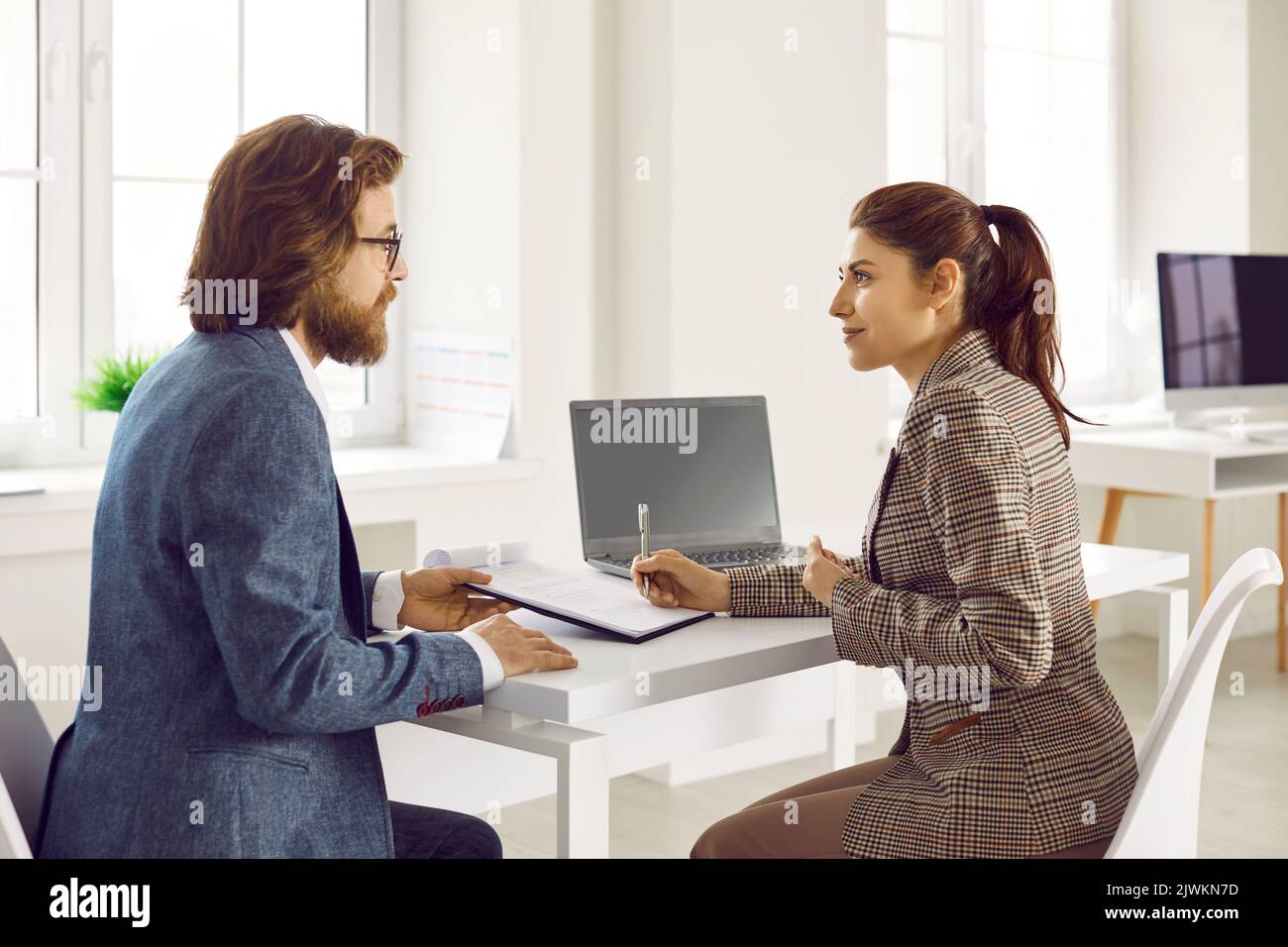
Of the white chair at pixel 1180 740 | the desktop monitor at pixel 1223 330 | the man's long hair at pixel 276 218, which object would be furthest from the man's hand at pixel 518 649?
the desktop monitor at pixel 1223 330

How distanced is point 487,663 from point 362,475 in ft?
5.15

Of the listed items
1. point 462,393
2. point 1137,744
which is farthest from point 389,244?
point 1137,744

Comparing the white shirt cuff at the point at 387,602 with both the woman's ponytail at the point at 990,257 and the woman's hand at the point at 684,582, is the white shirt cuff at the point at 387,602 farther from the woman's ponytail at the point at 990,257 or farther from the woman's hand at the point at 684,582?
the woman's ponytail at the point at 990,257

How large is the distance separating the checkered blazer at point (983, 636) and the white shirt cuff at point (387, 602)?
56cm

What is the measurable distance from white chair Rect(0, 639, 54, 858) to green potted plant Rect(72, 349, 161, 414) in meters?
1.32

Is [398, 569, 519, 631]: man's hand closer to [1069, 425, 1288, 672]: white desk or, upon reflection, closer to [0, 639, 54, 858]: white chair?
[0, 639, 54, 858]: white chair

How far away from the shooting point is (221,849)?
1.34m

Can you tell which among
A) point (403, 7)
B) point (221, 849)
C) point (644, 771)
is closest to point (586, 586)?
point (221, 849)

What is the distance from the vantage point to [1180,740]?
5.16 ft

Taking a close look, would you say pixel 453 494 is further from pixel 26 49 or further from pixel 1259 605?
pixel 1259 605

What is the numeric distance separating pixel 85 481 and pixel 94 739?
1.55 meters

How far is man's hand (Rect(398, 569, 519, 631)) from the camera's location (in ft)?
5.98

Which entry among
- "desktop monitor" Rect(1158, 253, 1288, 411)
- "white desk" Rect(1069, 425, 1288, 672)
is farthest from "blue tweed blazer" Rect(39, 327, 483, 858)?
"desktop monitor" Rect(1158, 253, 1288, 411)

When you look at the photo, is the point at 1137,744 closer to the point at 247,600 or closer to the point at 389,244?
the point at 389,244
